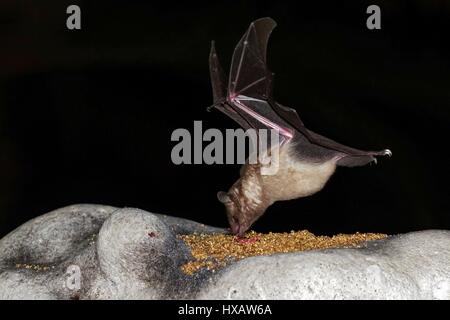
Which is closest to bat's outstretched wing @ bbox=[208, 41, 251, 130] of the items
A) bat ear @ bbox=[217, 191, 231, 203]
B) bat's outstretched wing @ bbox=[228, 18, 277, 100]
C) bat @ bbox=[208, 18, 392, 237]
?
bat @ bbox=[208, 18, 392, 237]

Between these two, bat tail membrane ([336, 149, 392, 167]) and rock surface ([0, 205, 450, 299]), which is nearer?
rock surface ([0, 205, 450, 299])

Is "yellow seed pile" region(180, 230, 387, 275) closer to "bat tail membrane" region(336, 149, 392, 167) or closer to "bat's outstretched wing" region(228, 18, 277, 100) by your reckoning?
"bat tail membrane" region(336, 149, 392, 167)

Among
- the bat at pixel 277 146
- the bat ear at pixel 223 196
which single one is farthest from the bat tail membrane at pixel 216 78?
the bat ear at pixel 223 196

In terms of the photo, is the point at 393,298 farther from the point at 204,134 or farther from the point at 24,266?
the point at 24,266

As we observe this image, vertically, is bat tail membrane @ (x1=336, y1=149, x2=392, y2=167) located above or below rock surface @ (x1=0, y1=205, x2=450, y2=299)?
above

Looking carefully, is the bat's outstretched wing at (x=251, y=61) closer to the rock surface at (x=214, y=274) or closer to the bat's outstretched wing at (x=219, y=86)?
the bat's outstretched wing at (x=219, y=86)

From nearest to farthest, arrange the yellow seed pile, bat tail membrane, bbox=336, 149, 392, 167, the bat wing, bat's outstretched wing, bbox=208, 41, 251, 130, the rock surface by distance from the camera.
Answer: the rock surface → the yellow seed pile → bat tail membrane, bbox=336, 149, 392, 167 → the bat wing → bat's outstretched wing, bbox=208, 41, 251, 130

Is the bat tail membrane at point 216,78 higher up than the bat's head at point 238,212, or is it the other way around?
the bat tail membrane at point 216,78
